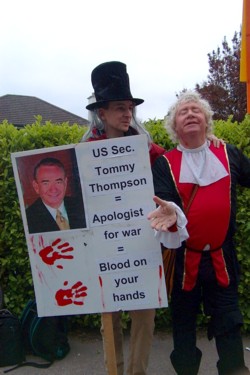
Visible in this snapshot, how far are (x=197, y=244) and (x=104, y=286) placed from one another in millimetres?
540

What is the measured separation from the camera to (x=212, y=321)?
92.4 inches

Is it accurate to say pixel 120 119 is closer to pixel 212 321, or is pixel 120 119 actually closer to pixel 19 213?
pixel 212 321

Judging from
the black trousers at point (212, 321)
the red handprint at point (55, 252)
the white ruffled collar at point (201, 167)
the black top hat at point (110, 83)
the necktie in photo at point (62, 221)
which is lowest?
the black trousers at point (212, 321)

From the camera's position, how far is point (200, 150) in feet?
7.71

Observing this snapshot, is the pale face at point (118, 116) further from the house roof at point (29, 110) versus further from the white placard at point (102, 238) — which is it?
the house roof at point (29, 110)

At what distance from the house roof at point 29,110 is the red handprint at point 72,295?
73.3 ft

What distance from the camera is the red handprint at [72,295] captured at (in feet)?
7.59

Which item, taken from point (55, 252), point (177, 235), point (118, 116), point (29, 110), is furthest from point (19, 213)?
point (29, 110)

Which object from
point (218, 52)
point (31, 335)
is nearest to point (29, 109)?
point (218, 52)

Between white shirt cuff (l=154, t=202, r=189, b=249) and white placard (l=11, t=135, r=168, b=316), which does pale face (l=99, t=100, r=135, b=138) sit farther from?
white shirt cuff (l=154, t=202, r=189, b=249)

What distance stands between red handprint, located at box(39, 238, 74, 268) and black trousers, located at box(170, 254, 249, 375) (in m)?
0.61

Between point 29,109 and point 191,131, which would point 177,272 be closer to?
point 191,131

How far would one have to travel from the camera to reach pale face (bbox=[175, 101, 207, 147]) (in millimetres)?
2285

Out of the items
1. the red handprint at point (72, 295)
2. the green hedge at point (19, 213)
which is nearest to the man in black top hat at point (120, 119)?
the red handprint at point (72, 295)
